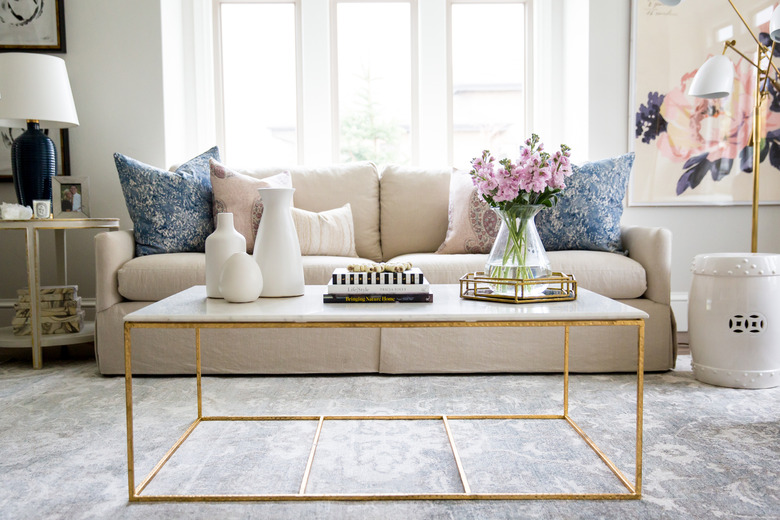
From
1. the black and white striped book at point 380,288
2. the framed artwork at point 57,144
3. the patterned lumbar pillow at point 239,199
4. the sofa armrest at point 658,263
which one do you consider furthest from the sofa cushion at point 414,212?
the framed artwork at point 57,144

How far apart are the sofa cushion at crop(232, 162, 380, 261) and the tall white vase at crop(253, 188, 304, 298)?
1.49 meters

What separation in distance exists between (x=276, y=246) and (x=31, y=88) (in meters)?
1.95

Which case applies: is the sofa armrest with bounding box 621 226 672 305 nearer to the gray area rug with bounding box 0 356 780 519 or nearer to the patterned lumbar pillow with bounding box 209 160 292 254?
the gray area rug with bounding box 0 356 780 519

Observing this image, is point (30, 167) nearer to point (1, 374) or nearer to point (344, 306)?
point (1, 374)

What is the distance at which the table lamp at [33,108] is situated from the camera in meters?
2.81

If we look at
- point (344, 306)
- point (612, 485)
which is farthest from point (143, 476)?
point (612, 485)

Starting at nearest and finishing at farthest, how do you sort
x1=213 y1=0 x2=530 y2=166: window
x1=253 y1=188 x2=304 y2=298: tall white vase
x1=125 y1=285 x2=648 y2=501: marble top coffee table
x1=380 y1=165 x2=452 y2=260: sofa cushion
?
1. x1=125 y1=285 x2=648 y2=501: marble top coffee table
2. x1=253 y1=188 x2=304 y2=298: tall white vase
3. x1=380 y1=165 x2=452 y2=260: sofa cushion
4. x1=213 y1=0 x2=530 y2=166: window

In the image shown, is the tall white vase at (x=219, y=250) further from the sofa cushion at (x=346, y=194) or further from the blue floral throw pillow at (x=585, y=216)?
the blue floral throw pillow at (x=585, y=216)

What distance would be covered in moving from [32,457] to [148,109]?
2.23 m

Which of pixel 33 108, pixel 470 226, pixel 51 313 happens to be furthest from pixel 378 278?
pixel 33 108

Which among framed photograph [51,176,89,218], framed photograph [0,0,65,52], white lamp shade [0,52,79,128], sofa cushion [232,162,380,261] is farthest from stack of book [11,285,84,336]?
framed photograph [0,0,65,52]

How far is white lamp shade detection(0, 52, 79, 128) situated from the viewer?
2807mm

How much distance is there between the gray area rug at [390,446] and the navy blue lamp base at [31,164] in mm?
944

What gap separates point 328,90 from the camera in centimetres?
384
